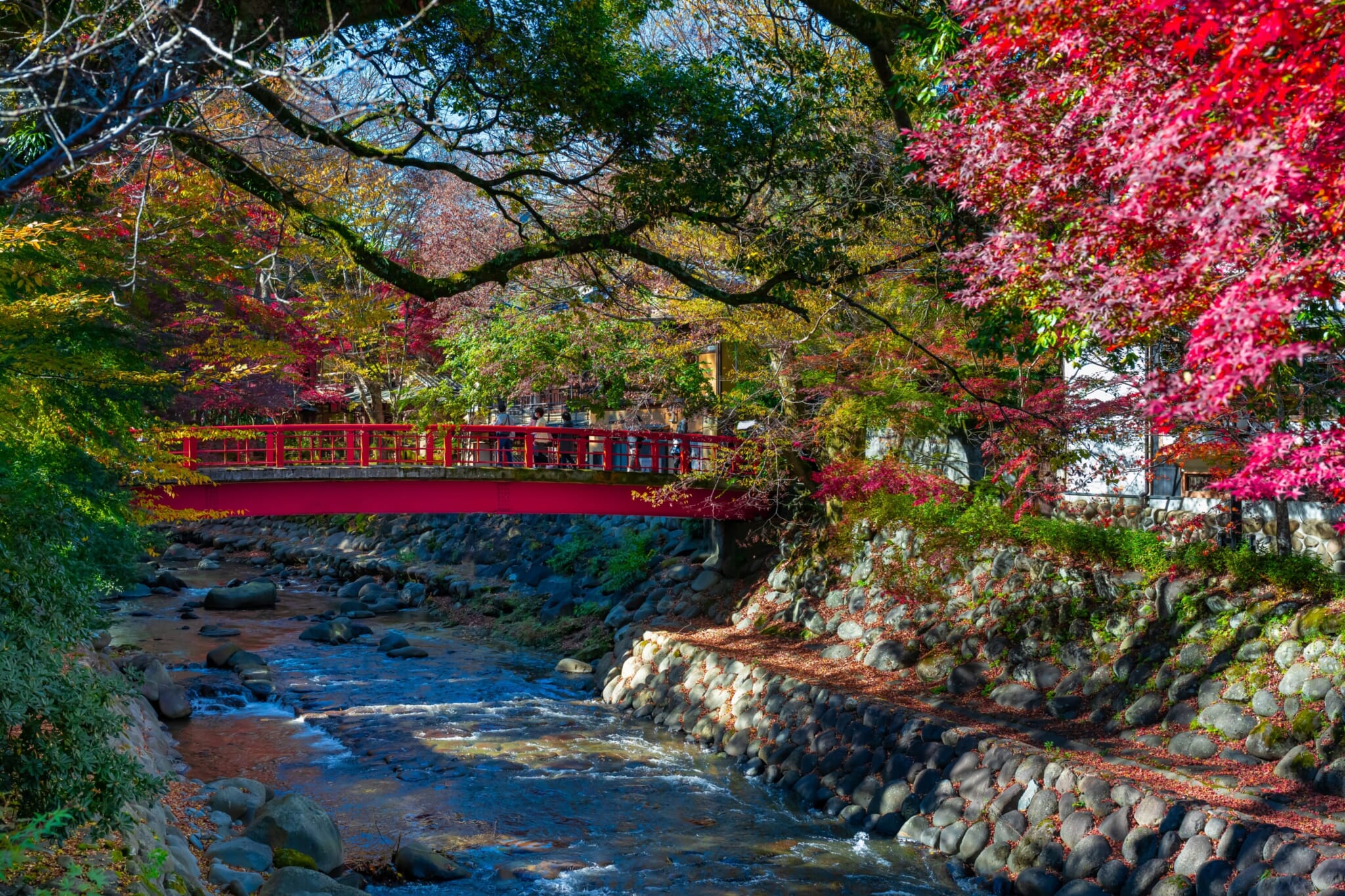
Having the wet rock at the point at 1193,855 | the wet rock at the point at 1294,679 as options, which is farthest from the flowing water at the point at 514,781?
the wet rock at the point at 1294,679

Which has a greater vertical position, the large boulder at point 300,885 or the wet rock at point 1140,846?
the wet rock at point 1140,846

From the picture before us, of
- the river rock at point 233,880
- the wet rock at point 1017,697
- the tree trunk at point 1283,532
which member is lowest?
the river rock at point 233,880

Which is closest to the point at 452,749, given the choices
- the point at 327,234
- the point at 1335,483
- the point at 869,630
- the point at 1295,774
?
the point at 869,630

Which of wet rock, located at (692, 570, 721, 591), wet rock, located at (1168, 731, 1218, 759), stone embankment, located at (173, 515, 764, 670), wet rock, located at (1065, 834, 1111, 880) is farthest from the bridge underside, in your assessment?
wet rock, located at (1065, 834, 1111, 880)

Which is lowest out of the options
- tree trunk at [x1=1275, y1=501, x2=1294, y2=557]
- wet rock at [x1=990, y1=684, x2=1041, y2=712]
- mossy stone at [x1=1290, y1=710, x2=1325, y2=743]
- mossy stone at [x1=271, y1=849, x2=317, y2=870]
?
mossy stone at [x1=271, y1=849, x2=317, y2=870]

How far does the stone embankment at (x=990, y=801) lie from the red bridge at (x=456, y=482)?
156 inches

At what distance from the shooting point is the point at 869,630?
15188 millimetres

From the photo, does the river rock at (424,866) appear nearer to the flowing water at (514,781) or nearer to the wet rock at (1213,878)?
the flowing water at (514,781)

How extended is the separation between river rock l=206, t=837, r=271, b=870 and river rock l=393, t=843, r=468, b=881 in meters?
1.35

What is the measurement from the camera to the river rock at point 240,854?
8453mm

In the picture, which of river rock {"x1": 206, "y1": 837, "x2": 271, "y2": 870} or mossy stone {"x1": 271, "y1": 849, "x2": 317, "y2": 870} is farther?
mossy stone {"x1": 271, "y1": 849, "x2": 317, "y2": 870}

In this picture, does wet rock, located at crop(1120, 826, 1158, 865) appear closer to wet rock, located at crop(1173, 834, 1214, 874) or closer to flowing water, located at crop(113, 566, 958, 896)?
wet rock, located at crop(1173, 834, 1214, 874)

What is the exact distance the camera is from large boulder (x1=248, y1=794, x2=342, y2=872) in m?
9.29

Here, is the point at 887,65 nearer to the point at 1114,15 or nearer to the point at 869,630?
the point at 1114,15
